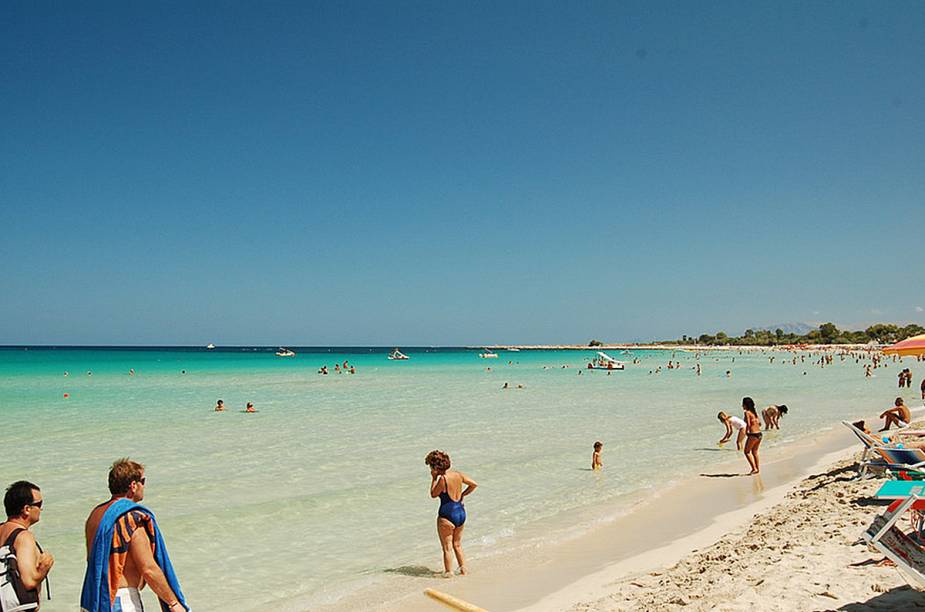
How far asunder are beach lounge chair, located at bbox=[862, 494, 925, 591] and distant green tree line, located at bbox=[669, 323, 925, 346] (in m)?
112

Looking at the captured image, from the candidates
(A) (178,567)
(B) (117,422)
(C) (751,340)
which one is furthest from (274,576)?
(C) (751,340)

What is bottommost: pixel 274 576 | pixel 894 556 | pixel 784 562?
pixel 274 576

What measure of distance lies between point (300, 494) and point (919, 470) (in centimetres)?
978

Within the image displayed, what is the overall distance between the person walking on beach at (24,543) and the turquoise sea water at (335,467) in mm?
3268

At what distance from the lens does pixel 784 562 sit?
238 inches

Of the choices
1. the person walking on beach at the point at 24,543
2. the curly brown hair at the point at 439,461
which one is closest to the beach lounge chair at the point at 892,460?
the curly brown hair at the point at 439,461

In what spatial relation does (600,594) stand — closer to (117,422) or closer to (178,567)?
(178,567)

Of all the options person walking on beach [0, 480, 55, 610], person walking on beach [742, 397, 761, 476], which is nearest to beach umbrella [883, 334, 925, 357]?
person walking on beach [742, 397, 761, 476]

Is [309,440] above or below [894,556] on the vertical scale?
below

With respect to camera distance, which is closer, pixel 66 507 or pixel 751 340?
pixel 66 507

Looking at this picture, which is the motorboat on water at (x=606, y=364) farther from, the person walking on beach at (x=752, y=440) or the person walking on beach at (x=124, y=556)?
the person walking on beach at (x=124, y=556)

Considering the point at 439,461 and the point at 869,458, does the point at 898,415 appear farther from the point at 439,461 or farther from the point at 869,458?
the point at 439,461

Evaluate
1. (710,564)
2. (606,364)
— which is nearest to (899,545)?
(710,564)

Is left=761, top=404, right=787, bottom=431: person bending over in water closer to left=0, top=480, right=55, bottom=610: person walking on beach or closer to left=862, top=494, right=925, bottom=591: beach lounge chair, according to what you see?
left=862, top=494, right=925, bottom=591: beach lounge chair
